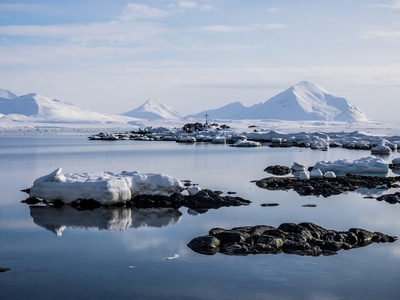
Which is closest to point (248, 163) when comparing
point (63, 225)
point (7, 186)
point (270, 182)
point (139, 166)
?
point (139, 166)

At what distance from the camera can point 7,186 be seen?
2336cm

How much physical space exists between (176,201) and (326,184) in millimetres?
8126

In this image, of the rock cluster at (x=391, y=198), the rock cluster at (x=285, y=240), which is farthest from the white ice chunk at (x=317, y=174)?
the rock cluster at (x=285, y=240)

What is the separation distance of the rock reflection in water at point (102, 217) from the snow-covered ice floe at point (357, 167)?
547 inches

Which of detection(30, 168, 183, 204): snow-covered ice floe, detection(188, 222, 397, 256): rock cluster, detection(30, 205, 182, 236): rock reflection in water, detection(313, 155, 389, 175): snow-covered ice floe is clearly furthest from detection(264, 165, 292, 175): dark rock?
detection(188, 222, 397, 256): rock cluster

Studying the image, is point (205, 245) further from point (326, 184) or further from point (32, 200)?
point (326, 184)

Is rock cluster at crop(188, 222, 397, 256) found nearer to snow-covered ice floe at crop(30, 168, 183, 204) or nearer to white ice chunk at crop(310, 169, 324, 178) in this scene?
snow-covered ice floe at crop(30, 168, 183, 204)

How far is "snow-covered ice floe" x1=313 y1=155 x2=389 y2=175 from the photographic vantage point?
2853 cm

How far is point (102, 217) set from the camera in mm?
16375

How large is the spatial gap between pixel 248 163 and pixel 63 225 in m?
22.2

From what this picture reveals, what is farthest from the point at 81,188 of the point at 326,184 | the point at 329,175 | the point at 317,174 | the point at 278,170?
the point at 278,170

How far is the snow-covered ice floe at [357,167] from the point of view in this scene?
28531 mm

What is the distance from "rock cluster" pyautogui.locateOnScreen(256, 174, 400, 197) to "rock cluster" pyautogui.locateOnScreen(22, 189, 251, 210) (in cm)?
434

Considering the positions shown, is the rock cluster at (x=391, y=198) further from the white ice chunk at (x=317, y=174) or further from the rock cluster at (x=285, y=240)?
the rock cluster at (x=285, y=240)
